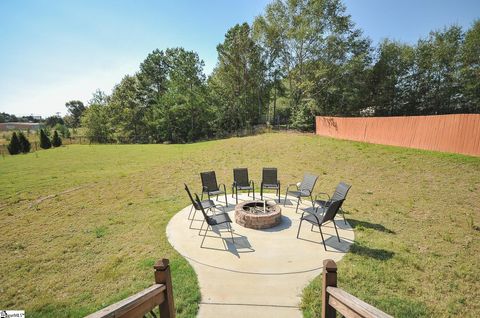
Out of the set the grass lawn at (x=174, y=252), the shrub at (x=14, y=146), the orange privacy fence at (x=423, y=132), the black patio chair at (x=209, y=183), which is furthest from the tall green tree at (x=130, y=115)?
the black patio chair at (x=209, y=183)

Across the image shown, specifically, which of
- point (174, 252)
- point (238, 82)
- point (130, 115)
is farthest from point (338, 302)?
point (130, 115)

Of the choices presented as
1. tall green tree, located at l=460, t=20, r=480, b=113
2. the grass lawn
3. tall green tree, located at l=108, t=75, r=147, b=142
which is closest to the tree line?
tall green tree, located at l=460, t=20, r=480, b=113

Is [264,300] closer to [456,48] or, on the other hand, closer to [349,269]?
[349,269]

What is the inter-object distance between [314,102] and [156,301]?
81.1ft

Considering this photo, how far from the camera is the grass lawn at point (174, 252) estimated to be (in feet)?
11.5

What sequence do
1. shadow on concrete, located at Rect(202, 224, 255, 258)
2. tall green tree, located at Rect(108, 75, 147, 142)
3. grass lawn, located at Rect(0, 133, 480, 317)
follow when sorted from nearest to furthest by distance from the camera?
grass lawn, located at Rect(0, 133, 480, 317) < shadow on concrete, located at Rect(202, 224, 255, 258) < tall green tree, located at Rect(108, 75, 147, 142)

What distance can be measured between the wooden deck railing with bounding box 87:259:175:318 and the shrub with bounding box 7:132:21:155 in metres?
33.5

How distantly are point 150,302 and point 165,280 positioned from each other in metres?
0.25

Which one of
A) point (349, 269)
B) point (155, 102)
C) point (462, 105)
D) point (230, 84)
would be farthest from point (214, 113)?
point (349, 269)

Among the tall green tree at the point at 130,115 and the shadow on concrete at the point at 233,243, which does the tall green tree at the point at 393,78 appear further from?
the tall green tree at the point at 130,115

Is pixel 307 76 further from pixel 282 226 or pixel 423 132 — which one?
pixel 282 226

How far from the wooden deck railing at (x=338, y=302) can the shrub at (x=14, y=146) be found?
34.6 meters

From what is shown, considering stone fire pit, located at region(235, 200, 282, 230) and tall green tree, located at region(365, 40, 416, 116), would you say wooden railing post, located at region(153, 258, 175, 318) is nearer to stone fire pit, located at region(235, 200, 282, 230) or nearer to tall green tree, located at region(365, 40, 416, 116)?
stone fire pit, located at region(235, 200, 282, 230)

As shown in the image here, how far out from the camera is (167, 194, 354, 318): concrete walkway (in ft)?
10.7
